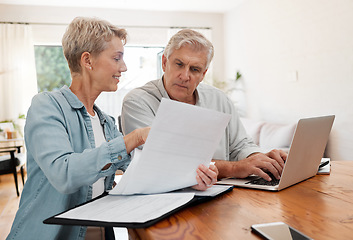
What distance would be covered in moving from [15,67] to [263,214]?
547cm

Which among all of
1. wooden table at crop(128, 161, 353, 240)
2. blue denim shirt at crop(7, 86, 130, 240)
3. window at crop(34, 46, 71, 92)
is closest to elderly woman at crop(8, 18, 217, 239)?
blue denim shirt at crop(7, 86, 130, 240)

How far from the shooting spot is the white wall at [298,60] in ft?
10.7

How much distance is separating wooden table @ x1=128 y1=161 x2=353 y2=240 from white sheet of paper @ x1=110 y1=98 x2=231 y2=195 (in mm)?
101

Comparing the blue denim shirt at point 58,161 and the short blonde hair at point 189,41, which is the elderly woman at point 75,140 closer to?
the blue denim shirt at point 58,161

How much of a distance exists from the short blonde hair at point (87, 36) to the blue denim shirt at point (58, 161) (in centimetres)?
16

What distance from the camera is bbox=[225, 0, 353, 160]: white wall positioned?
10.7 ft

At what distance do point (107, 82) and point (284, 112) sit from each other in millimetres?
3503

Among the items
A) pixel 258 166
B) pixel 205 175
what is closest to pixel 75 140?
pixel 205 175

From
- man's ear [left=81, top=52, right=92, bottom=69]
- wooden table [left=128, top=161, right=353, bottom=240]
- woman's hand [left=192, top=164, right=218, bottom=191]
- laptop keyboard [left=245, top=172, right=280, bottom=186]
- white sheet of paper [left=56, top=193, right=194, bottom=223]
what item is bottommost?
laptop keyboard [left=245, top=172, right=280, bottom=186]

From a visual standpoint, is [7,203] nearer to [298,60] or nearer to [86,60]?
[86,60]

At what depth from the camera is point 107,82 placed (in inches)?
48.1

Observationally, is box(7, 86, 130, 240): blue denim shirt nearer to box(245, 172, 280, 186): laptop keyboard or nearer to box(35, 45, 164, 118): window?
box(245, 172, 280, 186): laptop keyboard

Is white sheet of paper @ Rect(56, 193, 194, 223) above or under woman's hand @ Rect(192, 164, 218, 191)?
under

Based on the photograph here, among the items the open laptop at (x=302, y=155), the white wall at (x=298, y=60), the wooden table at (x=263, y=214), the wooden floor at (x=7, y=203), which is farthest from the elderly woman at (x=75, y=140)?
the white wall at (x=298, y=60)
